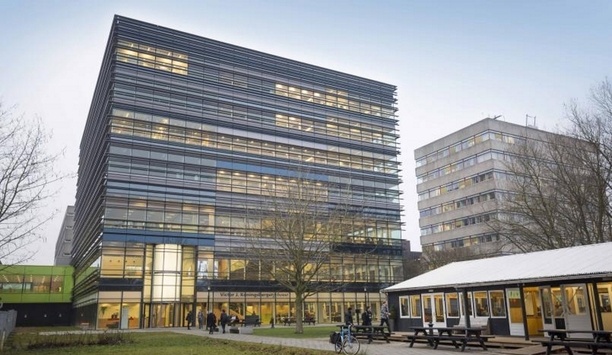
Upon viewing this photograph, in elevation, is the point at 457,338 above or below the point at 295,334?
above

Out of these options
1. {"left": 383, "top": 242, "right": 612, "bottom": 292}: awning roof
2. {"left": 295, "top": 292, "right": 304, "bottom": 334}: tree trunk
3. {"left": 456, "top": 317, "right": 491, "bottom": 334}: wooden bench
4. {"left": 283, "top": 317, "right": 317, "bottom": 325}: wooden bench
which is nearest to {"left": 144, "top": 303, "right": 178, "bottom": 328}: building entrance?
{"left": 283, "top": 317, "right": 317, "bottom": 325}: wooden bench

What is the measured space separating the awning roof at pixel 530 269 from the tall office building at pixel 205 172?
23965 millimetres

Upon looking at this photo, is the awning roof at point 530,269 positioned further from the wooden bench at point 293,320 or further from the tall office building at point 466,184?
the tall office building at point 466,184

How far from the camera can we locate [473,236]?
74062 millimetres

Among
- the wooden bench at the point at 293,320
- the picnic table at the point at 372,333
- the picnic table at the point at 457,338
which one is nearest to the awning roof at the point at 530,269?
the picnic table at the point at 457,338

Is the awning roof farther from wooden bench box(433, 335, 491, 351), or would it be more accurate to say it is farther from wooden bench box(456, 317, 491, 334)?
wooden bench box(433, 335, 491, 351)

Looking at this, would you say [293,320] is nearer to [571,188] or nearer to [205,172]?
[205,172]

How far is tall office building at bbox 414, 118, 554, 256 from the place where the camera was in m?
71.1

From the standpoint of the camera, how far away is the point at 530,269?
23766 mm

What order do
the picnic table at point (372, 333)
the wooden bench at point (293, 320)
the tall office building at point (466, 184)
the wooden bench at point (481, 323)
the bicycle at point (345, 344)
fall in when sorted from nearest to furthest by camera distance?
the bicycle at point (345, 344)
the picnic table at point (372, 333)
the wooden bench at point (481, 323)
the wooden bench at point (293, 320)
the tall office building at point (466, 184)

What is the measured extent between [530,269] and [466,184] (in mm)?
54547

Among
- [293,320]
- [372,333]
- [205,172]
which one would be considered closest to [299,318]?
[372,333]

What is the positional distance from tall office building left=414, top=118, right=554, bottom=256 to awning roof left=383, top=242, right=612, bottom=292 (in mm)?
37896

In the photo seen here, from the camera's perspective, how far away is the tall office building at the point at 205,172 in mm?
53938
